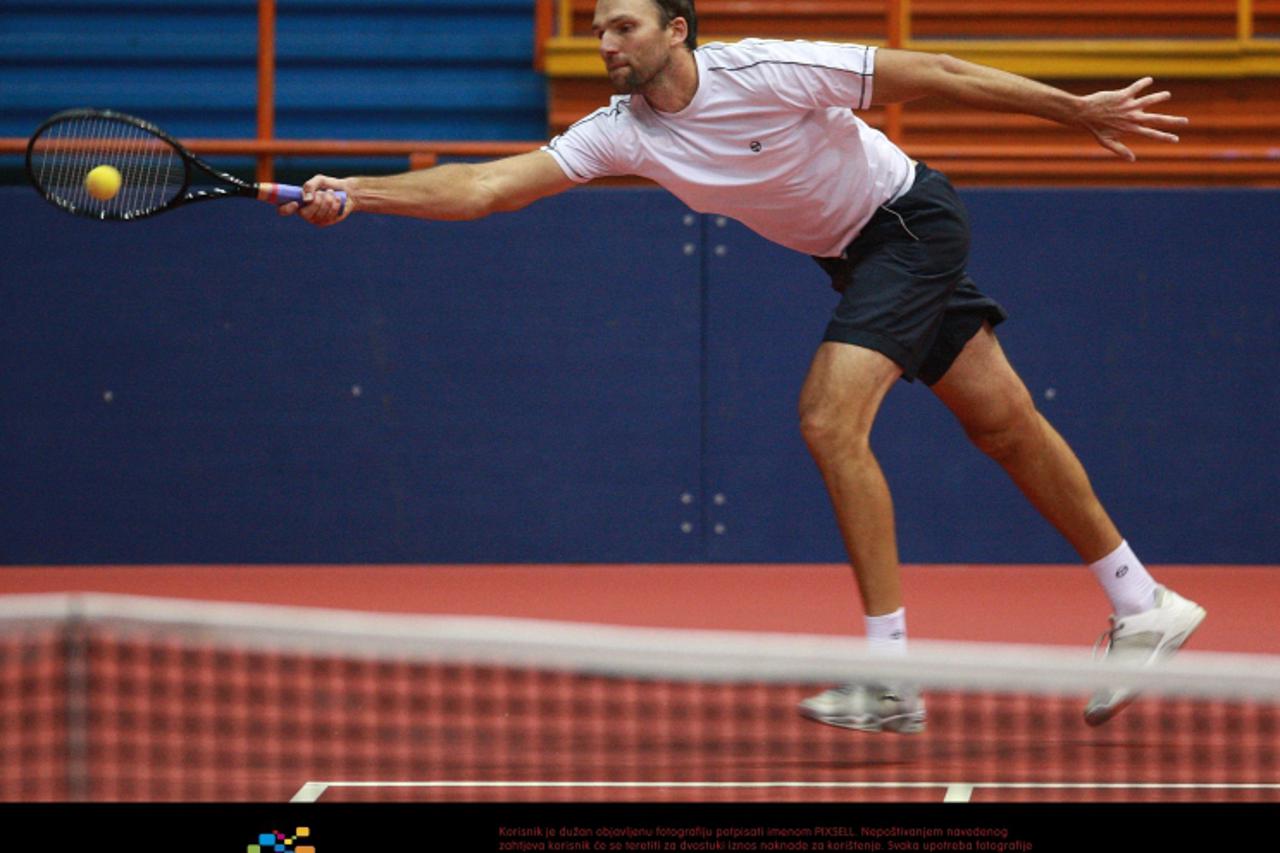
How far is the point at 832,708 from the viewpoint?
3490 mm

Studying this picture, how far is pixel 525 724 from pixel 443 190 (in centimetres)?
111

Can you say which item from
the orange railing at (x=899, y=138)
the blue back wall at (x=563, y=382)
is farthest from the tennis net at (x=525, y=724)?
the orange railing at (x=899, y=138)

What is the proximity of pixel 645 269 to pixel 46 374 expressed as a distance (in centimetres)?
208

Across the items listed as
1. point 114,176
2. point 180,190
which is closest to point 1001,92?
point 180,190

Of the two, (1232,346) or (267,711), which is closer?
(267,711)

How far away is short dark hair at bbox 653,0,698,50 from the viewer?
3.83 metres

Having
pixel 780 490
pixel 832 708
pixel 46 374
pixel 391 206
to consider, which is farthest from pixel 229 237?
pixel 832 708

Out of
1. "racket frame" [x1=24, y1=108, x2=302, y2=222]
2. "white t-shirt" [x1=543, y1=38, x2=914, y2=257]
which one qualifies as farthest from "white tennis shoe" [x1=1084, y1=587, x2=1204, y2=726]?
"racket frame" [x1=24, y1=108, x2=302, y2=222]

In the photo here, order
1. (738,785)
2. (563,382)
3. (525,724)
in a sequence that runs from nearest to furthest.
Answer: (738,785)
(525,724)
(563,382)

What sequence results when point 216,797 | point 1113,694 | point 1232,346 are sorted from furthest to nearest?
1. point 1232,346
2. point 1113,694
3. point 216,797

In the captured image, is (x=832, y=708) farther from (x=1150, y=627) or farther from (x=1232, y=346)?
(x=1232, y=346)

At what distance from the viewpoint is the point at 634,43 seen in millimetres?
3764
